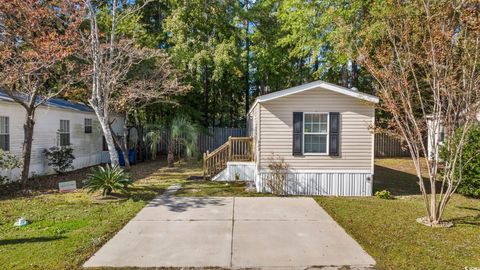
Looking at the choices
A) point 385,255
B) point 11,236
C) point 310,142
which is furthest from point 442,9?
point 11,236

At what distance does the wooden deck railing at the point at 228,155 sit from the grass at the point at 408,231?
3.59 m

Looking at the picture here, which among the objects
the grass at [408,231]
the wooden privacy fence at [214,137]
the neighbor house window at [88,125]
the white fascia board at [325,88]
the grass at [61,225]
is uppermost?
the white fascia board at [325,88]

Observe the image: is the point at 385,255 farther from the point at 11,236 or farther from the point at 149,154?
the point at 149,154

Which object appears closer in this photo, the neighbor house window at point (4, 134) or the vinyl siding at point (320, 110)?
the vinyl siding at point (320, 110)

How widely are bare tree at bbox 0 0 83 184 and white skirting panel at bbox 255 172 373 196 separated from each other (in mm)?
7087

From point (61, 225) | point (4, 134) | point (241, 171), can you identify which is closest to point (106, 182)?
point (61, 225)

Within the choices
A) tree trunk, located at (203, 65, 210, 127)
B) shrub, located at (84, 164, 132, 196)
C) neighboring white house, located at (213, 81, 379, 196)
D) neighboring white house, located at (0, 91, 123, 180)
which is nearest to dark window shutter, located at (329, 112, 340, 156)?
neighboring white house, located at (213, 81, 379, 196)

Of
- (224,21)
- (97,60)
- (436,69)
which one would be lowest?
(436,69)

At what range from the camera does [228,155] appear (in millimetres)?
11484

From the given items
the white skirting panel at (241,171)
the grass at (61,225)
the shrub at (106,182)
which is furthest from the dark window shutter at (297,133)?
the shrub at (106,182)

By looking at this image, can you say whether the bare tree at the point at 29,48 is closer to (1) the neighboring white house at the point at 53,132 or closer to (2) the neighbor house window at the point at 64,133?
(1) the neighboring white house at the point at 53,132

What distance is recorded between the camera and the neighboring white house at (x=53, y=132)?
1039cm

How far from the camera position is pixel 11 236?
17.9 feet

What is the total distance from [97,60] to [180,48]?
33.0 feet
